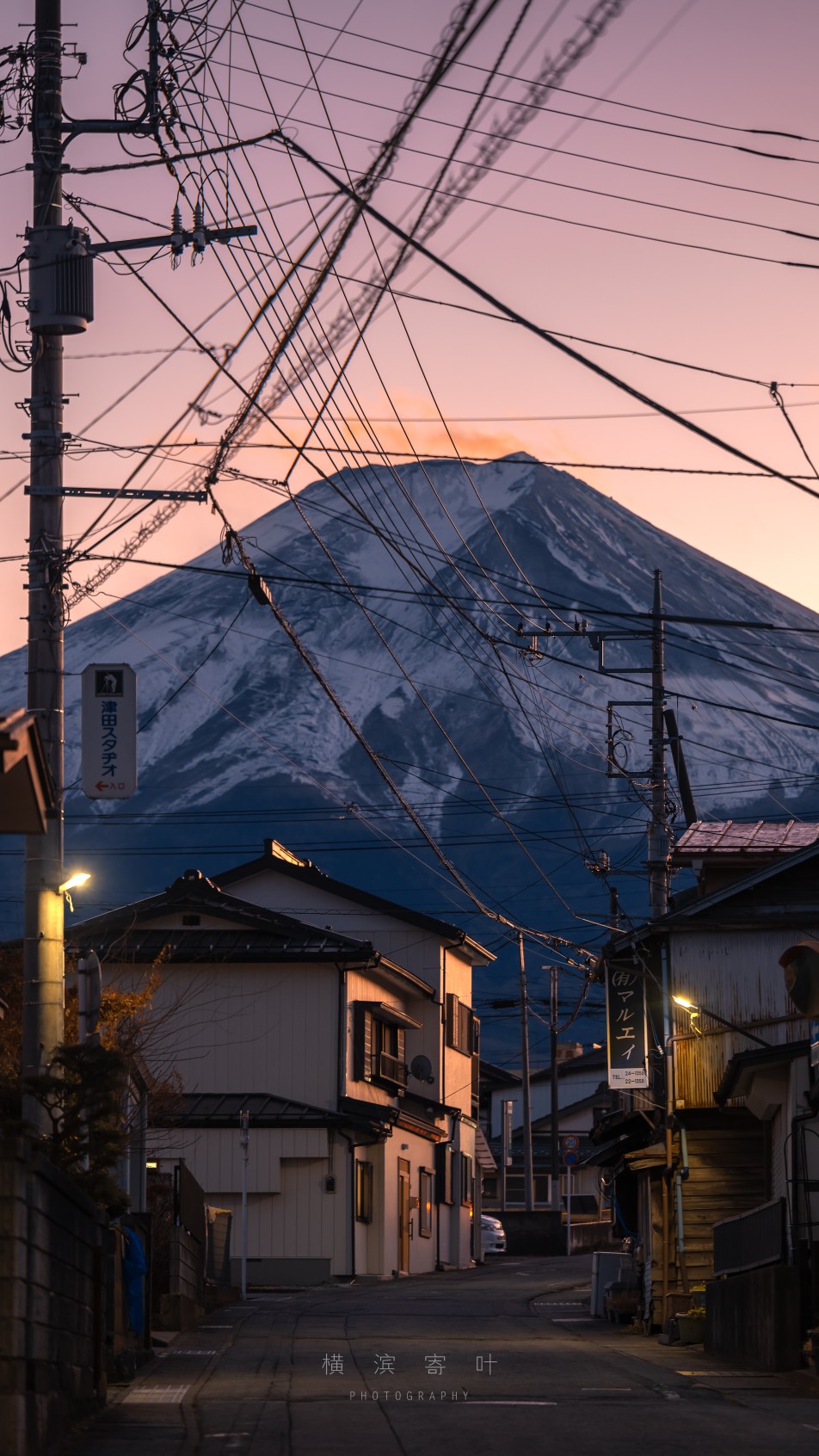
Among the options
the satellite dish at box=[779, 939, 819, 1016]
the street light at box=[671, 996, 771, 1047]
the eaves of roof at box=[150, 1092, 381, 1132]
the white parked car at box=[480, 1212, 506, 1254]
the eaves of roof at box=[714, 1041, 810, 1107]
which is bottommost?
the white parked car at box=[480, 1212, 506, 1254]

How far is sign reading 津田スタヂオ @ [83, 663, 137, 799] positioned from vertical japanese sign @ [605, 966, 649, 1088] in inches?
482

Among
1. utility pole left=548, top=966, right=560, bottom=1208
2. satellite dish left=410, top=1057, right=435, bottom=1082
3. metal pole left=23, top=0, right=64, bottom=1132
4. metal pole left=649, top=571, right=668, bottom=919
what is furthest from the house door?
metal pole left=23, top=0, right=64, bottom=1132

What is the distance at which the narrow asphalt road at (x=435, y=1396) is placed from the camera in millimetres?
10922

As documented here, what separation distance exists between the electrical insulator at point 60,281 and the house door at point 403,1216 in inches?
1123

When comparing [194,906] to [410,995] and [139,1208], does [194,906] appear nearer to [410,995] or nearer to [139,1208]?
[410,995]

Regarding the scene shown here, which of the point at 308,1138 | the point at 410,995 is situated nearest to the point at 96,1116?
the point at 308,1138

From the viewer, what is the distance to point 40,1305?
1002 centimetres

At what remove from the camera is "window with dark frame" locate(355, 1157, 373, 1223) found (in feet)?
120

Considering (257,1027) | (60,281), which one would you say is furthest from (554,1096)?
(60,281)

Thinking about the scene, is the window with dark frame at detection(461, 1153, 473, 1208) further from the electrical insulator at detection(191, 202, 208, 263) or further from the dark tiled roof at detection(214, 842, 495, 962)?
the electrical insulator at detection(191, 202, 208, 263)

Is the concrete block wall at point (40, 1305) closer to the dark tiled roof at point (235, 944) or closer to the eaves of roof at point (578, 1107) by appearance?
the dark tiled roof at point (235, 944)

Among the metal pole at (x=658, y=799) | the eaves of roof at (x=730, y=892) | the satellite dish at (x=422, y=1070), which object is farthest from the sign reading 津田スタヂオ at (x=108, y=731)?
the satellite dish at (x=422, y=1070)

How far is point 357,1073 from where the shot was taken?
1476 inches

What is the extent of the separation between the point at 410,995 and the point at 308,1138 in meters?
9.84
